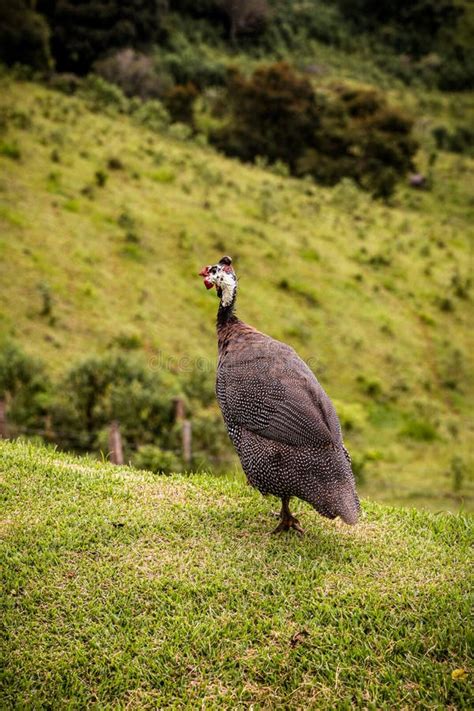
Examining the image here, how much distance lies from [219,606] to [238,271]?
1954 centimetres

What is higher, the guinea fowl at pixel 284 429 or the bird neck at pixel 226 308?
the bird neck at pixel 226 308

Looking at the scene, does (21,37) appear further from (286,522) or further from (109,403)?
(286,522)

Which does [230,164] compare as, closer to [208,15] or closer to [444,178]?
[444,178]

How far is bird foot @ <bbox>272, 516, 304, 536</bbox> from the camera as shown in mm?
5695

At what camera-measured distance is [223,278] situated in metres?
Result: 6.19

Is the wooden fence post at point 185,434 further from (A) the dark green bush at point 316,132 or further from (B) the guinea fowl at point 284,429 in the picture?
(A) the dark green bush at point 316,132

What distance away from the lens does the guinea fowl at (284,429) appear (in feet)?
17.1

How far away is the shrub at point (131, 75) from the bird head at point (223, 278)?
3799 centimetres

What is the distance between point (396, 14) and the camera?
72750 mm

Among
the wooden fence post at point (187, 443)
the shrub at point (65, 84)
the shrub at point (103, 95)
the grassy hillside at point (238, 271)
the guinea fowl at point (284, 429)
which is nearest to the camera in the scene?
the guinea fowl at point (284, 429)

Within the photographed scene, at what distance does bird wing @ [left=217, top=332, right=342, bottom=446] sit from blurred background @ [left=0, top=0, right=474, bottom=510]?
6.62 feet

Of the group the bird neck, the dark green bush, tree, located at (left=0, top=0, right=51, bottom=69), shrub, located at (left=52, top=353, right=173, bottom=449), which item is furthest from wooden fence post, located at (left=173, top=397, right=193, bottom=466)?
the dark green bush

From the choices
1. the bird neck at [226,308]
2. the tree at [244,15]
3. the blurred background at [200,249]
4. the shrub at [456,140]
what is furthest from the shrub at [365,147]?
the bird neck at [226,308]

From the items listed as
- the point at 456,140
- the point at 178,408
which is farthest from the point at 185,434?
the point at 456,140
